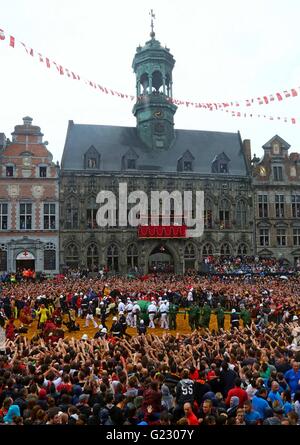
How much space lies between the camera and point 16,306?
23.7 meters

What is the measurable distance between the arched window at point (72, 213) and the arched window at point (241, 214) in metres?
16.2

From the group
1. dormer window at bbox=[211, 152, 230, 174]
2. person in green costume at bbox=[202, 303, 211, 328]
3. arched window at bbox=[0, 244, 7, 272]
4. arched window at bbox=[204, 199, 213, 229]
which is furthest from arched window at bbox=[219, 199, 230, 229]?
person in green costume at bbox=[202, 303, 211, 328]

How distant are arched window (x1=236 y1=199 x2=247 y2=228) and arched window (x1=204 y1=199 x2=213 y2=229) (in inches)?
115

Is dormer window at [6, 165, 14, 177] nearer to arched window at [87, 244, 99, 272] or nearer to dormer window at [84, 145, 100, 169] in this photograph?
dormer window at [84, 145, 100, 169]

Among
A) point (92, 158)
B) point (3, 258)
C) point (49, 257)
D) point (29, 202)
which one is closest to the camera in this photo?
point (3, 258)

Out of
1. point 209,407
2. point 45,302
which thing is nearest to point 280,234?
point 45,302

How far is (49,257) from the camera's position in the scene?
43.3 m

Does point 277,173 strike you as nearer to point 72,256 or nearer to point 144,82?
point 144,82

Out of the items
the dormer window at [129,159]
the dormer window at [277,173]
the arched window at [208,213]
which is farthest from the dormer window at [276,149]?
the dormer window at [129,159]

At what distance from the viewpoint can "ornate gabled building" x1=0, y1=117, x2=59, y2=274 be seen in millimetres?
42875

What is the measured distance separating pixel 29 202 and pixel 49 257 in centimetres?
537

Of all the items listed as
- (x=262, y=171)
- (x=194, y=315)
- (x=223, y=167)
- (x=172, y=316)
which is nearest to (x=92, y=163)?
(x=223, y=167)
